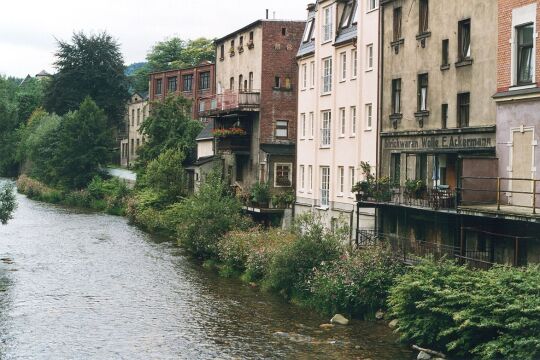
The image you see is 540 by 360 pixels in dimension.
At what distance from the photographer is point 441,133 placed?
3706 centimetres

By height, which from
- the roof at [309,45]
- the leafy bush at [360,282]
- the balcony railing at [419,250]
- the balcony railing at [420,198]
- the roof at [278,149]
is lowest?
the leafy bush at [360,282]

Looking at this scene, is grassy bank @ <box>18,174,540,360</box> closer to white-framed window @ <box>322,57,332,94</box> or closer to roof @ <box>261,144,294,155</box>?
roof @ <box>261,144,294,155</box>

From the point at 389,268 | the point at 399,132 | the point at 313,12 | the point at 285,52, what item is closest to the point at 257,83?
the point at 285,52

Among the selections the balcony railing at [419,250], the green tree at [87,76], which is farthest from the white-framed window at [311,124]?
the green tree at [87,76]

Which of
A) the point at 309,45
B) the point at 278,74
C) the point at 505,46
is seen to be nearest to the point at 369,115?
the point at 309,45

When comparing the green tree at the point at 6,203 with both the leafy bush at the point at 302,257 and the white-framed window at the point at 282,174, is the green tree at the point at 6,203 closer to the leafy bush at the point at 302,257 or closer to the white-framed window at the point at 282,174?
the white-framed window at the point at 282,174

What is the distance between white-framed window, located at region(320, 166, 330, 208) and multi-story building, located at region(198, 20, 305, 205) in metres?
7.55

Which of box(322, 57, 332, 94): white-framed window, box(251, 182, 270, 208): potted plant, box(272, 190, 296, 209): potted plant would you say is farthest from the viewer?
box(251, 182, 270, 208): potted plant

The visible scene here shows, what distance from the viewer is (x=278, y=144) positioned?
60969 mm

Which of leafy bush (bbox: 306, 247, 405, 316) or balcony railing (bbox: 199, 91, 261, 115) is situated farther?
balcony railing (bbox: 199, 91, 261, 115)

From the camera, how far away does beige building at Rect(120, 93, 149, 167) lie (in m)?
111

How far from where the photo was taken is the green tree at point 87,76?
114m

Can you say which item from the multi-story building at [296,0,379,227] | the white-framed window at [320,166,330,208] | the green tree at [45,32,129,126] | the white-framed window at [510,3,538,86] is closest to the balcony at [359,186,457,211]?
the multi-story building at [296,0,379,227]

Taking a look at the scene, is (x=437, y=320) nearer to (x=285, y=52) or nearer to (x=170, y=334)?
(x=170, y=334)
